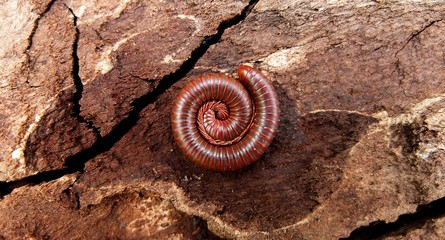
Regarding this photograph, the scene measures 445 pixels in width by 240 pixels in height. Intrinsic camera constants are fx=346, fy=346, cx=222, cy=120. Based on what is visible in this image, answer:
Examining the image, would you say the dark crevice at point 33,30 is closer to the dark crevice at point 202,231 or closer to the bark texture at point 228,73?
the bark texture at point 228,73

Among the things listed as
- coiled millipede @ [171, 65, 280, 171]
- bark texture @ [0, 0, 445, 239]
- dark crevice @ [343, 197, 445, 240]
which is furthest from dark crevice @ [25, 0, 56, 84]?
dark crevice @ [343, 197, 445, 240]

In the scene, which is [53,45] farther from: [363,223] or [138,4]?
[363,223]

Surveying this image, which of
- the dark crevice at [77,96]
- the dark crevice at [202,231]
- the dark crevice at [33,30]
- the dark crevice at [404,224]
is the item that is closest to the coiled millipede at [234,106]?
the dark crevice at [202,231]

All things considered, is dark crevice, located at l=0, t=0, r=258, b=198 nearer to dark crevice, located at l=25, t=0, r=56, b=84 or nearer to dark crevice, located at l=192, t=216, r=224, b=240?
dark crevice, located at l=25, t=0, r=56, b=84

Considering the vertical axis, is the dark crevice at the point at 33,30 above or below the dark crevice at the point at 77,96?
above

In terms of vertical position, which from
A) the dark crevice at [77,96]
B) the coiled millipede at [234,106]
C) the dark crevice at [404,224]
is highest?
the dark crevice at [77,96]

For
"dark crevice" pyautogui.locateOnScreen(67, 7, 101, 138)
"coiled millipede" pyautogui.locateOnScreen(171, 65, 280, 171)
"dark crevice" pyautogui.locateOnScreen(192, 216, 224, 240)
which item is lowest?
"dark crevice" pyautogui.locateOnScreen(192, 216, 224, 240)

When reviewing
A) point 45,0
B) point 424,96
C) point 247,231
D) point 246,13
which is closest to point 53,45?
point 45,0
